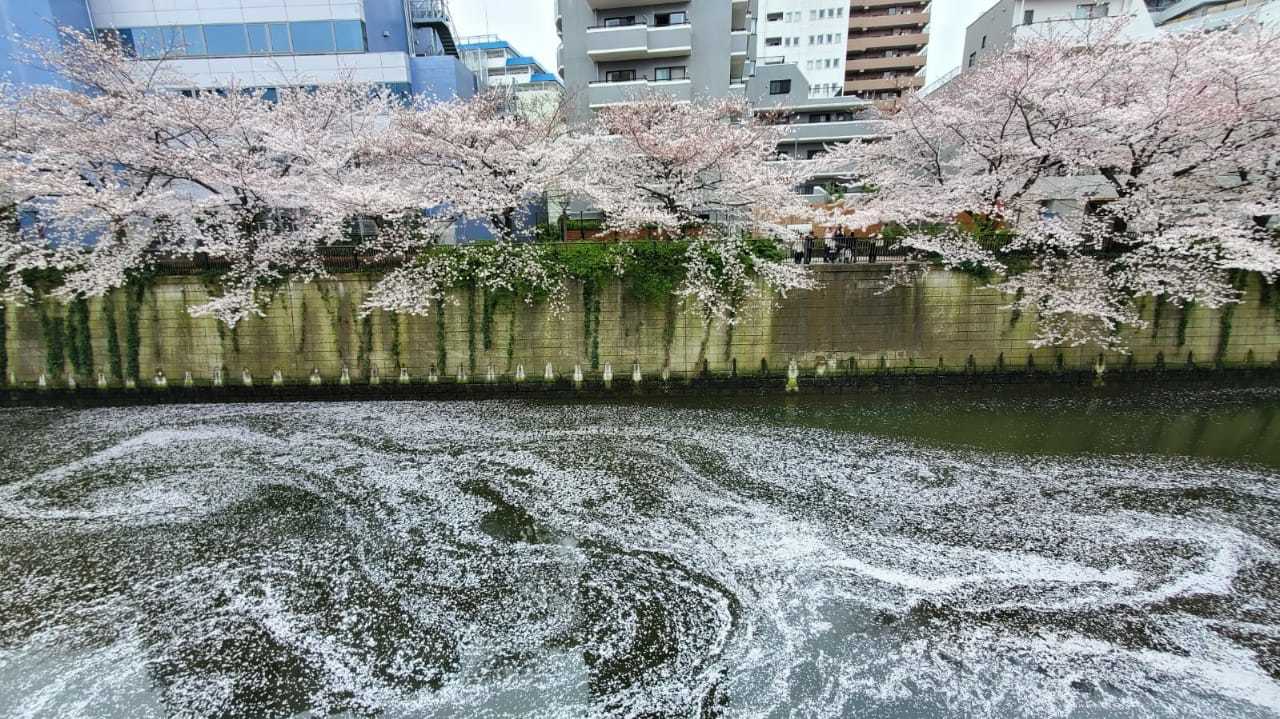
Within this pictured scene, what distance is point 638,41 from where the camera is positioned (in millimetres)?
21266

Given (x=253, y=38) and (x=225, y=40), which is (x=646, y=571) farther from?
(x=225, y=40)

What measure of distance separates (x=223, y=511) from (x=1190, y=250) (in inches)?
736

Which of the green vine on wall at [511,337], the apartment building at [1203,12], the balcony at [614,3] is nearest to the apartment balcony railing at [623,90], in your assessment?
the balcony at [614,3]

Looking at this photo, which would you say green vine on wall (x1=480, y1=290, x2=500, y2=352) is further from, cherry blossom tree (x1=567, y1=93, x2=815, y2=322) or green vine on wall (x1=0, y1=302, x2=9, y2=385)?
green vine on wall (x1=0, y1=302, x2=9, y2=385)

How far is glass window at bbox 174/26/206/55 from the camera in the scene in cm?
1838

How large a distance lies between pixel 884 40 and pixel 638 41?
30238 mm

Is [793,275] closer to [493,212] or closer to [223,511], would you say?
[493,212]

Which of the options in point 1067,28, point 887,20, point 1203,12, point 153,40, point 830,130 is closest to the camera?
point 153,40

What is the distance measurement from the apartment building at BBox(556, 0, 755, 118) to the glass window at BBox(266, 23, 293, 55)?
30.9 ft

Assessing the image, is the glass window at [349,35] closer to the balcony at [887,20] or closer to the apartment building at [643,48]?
the apartment building at [643,48]

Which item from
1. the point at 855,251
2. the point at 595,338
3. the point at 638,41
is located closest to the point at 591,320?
the point at 595,338

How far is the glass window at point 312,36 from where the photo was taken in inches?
734

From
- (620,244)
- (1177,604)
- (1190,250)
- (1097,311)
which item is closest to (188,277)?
(620,244)

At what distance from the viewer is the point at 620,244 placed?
13.3m
